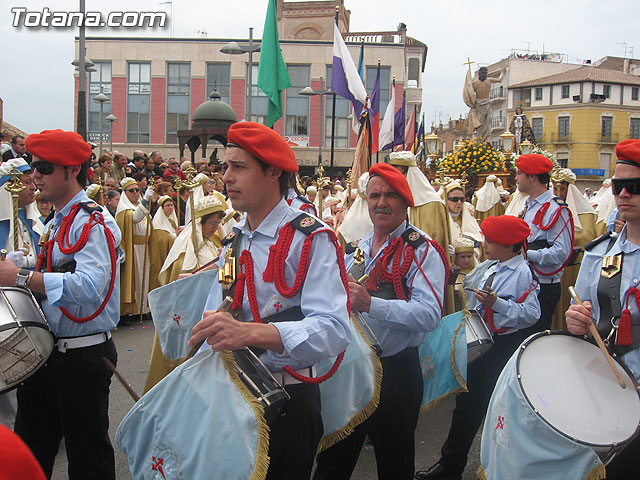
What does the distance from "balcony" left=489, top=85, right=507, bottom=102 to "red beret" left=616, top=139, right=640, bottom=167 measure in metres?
75.5

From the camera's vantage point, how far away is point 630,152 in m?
3.05

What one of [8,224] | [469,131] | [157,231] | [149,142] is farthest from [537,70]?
[8,224]

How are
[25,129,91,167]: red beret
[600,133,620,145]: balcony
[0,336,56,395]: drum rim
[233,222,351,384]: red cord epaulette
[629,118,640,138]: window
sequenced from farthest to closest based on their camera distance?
[629,118,640,138]: window < [600,133,620,145]: balcony < [25,129,91,167]: red beret < [0,336,56,395]: drum rim < [233,222,351,384]: red cord epaulette

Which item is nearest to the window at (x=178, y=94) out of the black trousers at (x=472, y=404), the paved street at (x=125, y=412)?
the paved street at (x=125, y=412)

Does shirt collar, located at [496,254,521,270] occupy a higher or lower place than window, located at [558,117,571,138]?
lower

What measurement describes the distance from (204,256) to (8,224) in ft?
10.1

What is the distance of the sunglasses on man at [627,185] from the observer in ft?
9.96

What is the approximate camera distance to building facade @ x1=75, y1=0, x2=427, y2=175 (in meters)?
43.7

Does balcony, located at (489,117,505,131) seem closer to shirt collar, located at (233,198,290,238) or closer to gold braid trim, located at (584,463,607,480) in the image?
gold braid trim, located at (584,463,607,480)

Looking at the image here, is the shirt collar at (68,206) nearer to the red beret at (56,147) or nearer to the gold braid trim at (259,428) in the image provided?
the red beret at (56,147)

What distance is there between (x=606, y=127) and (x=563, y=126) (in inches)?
184

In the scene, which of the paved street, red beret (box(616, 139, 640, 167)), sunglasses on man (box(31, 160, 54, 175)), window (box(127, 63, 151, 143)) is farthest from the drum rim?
window (box(127, 63, 151, 143))

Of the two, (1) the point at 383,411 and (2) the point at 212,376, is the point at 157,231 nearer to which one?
(1) the point at 383,411

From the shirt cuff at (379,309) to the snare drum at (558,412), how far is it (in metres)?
0.67
